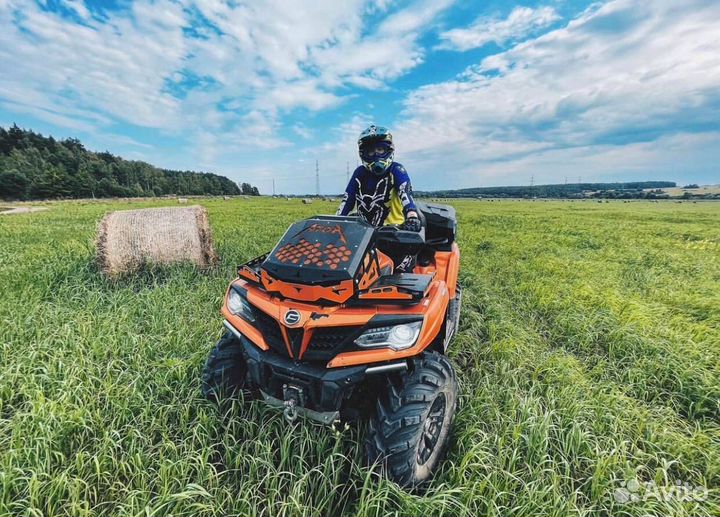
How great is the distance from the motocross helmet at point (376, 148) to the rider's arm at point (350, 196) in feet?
0.89

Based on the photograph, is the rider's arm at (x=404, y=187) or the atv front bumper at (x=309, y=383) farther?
the rider's arm at (x=404, y=187)

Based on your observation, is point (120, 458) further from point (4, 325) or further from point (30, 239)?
point (30, 239)

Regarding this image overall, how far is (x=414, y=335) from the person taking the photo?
2.06 metres

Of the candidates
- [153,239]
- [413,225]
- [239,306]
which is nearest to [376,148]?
[413,225]

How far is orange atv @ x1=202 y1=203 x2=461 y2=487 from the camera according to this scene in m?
1.97

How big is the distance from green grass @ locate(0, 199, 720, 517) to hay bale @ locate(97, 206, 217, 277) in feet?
1.86

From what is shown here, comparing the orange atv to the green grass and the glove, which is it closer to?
the green grass

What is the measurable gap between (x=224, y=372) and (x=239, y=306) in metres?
0.51

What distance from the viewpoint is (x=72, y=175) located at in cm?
6003

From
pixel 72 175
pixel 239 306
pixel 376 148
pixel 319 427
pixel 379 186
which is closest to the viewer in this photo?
pixel 319 427

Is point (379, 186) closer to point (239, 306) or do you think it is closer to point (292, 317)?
point (239, 306)

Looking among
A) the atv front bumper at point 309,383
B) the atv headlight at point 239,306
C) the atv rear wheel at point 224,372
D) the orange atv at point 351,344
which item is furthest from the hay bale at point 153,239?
the atv front bumper at point 309,383

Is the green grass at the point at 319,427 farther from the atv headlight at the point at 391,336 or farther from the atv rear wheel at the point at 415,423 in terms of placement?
the atv headlight at the point at 391,336

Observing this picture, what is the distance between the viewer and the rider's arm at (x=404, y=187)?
3.59m
